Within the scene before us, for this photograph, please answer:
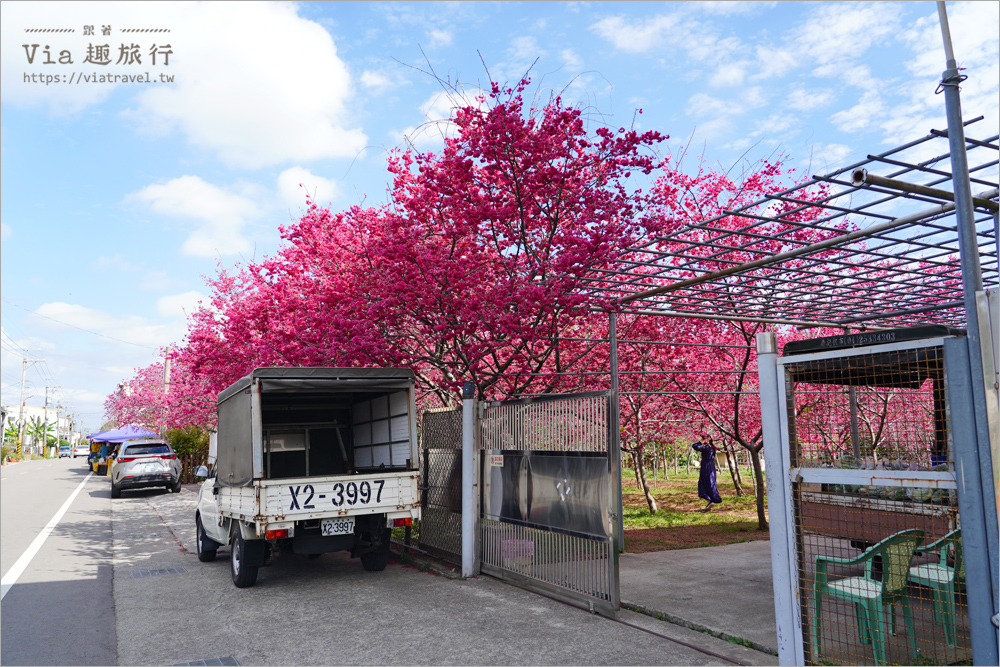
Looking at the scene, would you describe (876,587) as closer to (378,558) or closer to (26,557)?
(378,558)

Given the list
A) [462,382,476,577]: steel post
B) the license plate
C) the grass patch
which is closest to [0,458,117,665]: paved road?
the license plate

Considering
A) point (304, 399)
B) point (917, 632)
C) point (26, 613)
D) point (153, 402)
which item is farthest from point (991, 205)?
point (153, 402)

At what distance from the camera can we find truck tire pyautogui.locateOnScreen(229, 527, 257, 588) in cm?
804

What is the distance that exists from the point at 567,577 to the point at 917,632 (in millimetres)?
3106

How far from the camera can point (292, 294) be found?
11547 mm

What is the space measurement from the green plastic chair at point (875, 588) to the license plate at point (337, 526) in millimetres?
5250

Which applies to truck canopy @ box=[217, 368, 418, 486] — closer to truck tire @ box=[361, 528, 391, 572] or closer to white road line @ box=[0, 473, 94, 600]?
truck tire @ box=[361, 528, 391, 572]

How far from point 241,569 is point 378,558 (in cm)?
169

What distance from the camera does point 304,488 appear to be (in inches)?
309

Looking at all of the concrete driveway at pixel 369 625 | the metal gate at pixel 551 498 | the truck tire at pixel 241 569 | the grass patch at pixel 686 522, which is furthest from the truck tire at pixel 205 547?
the grass patch at pixel 686 522

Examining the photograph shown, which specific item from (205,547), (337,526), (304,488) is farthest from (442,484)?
(205,547)

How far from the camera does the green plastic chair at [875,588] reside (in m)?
4.62

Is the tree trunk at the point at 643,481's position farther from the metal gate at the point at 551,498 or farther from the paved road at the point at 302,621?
the metal gate at the point at 551,498

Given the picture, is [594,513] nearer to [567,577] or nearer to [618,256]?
[567,577]
